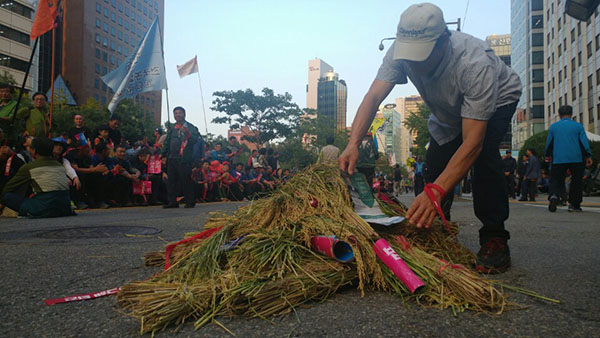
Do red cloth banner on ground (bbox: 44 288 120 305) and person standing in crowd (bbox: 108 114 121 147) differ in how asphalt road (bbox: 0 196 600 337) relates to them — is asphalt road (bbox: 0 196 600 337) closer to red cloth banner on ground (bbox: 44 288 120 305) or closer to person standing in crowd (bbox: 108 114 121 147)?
red cloth banner on ground (bbox: 44 288 120 305)

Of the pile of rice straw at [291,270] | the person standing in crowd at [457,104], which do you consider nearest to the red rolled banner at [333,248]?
the pile of rice straw at [291,270]

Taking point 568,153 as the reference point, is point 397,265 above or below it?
below

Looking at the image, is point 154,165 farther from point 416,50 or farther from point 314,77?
point 314,77

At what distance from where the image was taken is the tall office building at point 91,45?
223 ft

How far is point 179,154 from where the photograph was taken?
8898 millimetres

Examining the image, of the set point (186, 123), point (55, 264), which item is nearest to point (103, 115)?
point (186, 123)

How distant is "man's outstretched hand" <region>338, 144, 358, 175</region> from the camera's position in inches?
101

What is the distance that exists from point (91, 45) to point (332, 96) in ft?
262

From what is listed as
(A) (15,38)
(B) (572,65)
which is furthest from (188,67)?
(B) (572,65)

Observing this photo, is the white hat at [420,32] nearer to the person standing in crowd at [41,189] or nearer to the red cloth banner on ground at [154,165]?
the person standing in crowd at [41,189]

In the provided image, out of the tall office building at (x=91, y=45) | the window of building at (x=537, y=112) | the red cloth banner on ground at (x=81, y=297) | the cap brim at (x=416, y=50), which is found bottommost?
the red cloth banner on ground at (x=81, y=297)

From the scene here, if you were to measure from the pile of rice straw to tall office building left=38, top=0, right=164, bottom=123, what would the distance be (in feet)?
221

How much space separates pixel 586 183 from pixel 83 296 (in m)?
19.1

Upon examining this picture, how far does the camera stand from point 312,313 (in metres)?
1.67
